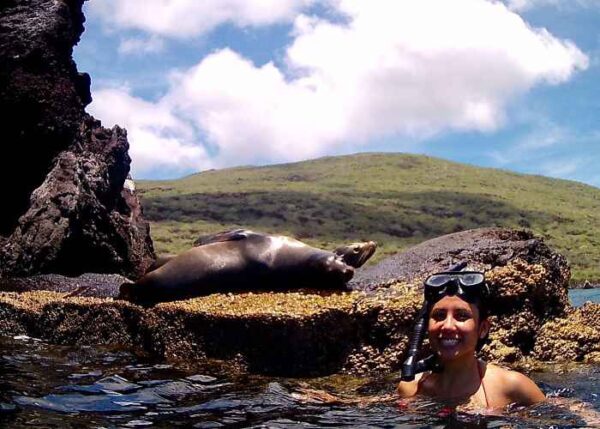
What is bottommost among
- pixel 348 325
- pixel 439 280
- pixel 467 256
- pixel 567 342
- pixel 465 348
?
pixel 567 342

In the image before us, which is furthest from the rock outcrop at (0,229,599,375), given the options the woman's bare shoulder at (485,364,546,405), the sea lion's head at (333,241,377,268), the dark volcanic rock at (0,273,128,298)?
the dark volcanic rock at (0,273,128,298)

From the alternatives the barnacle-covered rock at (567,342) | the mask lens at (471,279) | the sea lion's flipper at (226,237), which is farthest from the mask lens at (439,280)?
the sea lion's flipper at (226,237)

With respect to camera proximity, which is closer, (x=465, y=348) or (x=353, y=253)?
(x=465, y=348)

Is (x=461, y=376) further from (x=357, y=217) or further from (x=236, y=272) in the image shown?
(x=357, y=217)

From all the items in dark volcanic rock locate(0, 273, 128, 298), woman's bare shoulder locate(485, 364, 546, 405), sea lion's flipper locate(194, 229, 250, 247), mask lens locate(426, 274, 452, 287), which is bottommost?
woman's bare shoulder locate(485, 364, 546, 405)

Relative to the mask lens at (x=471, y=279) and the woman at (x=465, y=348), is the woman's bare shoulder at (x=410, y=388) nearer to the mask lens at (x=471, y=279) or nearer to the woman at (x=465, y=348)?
the woman at (x=465, y=348)

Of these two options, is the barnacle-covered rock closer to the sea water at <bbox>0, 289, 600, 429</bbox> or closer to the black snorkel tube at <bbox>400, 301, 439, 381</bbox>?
the sea water at <bbox>0, 289, 600, 429</bbox>

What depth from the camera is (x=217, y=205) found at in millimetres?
179375

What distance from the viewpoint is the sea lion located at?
12.6m

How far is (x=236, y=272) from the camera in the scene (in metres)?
12.9

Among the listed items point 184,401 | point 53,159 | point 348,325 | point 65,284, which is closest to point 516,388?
point 348,325

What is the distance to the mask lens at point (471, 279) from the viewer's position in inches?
274

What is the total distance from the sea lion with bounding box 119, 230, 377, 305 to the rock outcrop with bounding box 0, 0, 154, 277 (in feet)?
26.6

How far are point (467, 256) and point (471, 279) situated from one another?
17.1ft
